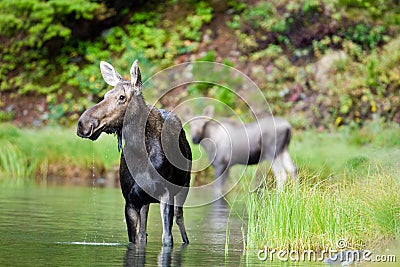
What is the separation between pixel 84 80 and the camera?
1144 inches

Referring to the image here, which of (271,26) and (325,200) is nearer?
(325,200)

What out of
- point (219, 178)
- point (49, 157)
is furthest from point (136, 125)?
point (49, 157)

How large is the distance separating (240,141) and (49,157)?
4400mm

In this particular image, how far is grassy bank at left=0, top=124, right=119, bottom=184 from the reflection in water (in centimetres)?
1138

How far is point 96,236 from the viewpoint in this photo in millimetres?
10977

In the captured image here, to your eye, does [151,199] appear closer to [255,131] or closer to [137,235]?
[137,235]

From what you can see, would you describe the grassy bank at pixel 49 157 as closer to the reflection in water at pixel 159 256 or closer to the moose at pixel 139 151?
the moose at pixel 139 151

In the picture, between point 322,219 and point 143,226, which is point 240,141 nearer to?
point 143,226

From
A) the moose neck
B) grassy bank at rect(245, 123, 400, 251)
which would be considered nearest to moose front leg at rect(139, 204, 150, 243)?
the moose neck

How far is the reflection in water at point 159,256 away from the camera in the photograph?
28.6 ft

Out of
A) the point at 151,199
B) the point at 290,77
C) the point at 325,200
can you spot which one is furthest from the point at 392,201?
the point at 290,77

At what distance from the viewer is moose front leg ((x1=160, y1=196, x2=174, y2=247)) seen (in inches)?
404

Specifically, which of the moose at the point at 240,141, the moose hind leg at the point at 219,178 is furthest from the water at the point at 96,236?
the moose at the point at 240,141

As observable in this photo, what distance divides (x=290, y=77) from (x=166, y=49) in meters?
4.08
